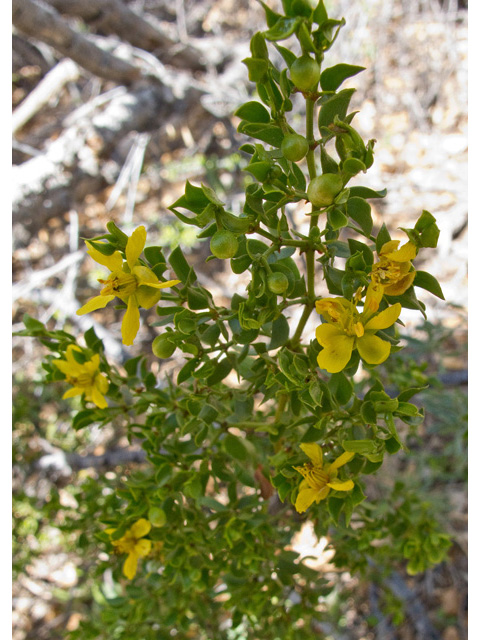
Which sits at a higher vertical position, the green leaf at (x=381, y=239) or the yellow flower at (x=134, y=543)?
the green leaf at (x=381, y=239)

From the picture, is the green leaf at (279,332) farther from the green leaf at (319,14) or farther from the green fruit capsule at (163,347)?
the green leaf at (319,14)

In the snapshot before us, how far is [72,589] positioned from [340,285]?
239 centimetres

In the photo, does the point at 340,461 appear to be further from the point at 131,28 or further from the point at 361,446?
the point at 131,28

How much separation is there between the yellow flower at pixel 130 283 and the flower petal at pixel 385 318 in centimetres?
34

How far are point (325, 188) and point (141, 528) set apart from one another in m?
0.83

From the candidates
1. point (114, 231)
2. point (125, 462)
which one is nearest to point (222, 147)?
point (125, 462)

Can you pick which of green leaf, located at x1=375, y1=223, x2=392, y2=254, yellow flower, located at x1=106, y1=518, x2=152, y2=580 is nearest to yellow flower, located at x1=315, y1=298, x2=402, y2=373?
green leaf, located at x1=375, y1=223, x2=392, y2=254

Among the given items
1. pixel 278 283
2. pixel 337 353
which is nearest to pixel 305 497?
pixel 337 353

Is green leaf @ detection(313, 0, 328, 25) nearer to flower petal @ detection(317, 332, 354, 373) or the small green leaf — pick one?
flower petal @ detection(317, 332, 354, 373)

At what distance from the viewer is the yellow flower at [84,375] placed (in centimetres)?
110

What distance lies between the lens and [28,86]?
414 cm

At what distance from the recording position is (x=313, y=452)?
92cm

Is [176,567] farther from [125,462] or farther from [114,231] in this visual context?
[125,462]

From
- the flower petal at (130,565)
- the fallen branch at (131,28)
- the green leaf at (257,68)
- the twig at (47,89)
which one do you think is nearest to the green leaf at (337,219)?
the green leaf at (257,68)
